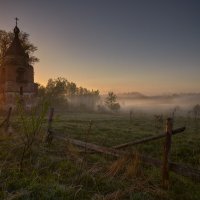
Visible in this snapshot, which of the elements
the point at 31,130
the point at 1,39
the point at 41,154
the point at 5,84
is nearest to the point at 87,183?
the point at 31,130

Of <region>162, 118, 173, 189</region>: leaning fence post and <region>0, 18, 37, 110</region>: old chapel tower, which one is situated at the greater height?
<region>0, 18, 37, 110</region>: old chapel tower

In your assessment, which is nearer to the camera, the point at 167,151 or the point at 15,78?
the point at 167,151

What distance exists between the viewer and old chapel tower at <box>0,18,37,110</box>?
41.1m

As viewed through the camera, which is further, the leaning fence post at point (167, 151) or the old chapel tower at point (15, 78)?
the old chapel tower at point (15, 78)

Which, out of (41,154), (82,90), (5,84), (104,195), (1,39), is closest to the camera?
(104,195)

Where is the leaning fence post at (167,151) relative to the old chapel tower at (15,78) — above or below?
below

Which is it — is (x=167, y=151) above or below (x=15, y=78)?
below

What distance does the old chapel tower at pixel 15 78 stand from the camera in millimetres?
41094

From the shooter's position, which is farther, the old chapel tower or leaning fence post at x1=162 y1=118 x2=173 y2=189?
the old chapel tower

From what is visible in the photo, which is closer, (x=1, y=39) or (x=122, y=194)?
(x=122, y=194)

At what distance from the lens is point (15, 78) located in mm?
41500

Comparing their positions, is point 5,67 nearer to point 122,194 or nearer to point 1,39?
point 1,39

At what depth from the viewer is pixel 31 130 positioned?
697 cm

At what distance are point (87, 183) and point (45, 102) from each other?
242cm
